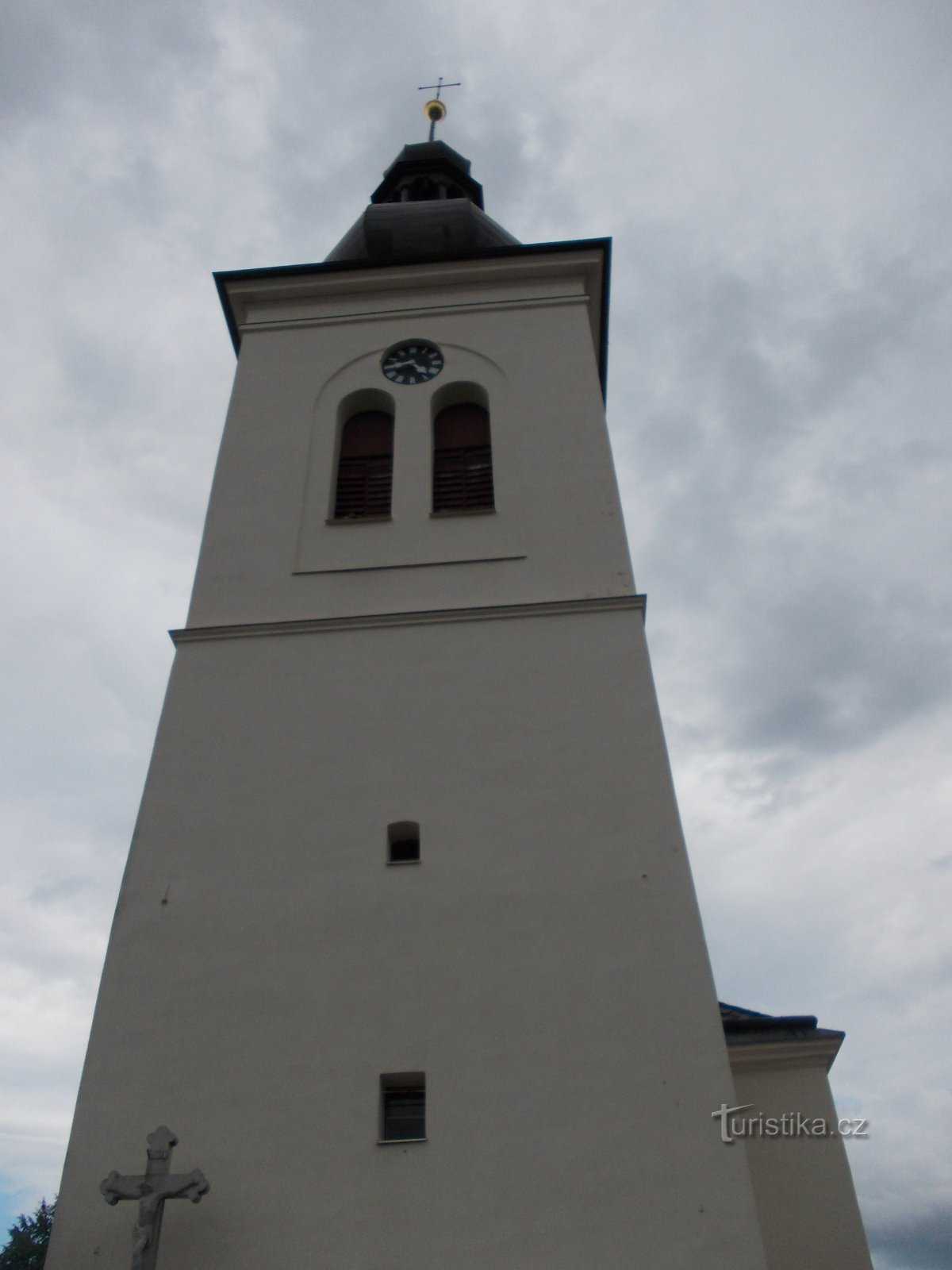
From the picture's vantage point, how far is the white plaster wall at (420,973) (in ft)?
21.1

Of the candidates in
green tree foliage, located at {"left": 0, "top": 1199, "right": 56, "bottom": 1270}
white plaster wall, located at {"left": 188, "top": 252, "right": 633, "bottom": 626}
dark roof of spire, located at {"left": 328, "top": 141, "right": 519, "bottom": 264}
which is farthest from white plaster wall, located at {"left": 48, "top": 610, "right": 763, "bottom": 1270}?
green tree foliage, located at {"left": 0, "top": 1199, "right": 56, "bottom": 1270}

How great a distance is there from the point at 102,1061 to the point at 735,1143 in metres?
3.84

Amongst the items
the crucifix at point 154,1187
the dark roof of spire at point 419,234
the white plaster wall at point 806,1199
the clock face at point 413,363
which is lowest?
the crucifix at point 154,1187

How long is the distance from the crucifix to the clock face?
8164 mm

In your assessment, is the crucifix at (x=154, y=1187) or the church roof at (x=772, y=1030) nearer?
the crucifix at (x=154, y=1187)

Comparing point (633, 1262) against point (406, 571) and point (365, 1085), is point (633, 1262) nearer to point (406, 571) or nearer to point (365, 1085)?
point (365, 1085)

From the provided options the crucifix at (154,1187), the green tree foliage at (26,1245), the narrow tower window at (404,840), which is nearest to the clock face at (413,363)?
the narrow tower window at (404,840)

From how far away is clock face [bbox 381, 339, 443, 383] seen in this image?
12.4 m

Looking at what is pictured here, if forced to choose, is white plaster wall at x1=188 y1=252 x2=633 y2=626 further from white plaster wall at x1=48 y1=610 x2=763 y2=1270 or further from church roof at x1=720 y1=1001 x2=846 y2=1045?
church roof at x1=720 y1=1001 x2=846 y2=1045

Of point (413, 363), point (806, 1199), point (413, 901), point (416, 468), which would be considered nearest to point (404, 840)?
point (413, 901)

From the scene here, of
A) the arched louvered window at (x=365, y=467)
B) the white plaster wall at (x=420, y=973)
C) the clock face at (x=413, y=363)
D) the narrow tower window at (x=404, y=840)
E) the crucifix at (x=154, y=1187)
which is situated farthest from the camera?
the clock face at (x=413, y=363)

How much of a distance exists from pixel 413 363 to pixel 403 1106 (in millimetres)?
8100

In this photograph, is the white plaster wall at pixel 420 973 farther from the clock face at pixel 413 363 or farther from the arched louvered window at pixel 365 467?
the clock face at pixel 413 363

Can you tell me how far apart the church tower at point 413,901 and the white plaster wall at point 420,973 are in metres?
0.02
